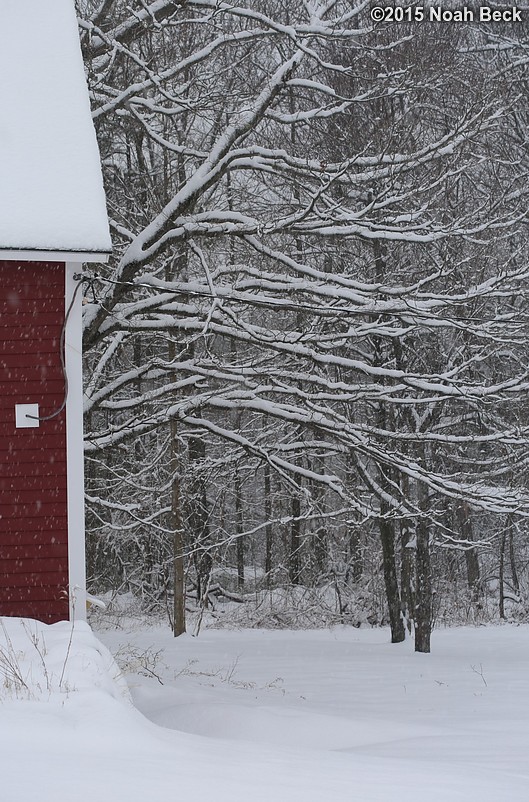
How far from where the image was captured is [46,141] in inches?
309

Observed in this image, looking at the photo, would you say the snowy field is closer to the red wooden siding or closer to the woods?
the red wooden siding

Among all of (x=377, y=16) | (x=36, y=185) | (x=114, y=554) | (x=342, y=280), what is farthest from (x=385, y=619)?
(x=36, y=185)

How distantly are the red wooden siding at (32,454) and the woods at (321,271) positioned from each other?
0.54m

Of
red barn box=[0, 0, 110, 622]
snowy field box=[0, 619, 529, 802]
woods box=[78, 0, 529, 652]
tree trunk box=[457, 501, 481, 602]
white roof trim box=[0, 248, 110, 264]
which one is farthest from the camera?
tree trunk box=[457, 501, 481, 602]

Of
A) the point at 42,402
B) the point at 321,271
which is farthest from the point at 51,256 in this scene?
the point at 321,271

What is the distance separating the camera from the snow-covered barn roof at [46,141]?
6.90 meters

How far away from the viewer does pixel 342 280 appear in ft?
32.1

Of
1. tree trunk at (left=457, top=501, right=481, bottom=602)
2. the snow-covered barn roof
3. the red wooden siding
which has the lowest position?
tree trunk at (left=457, top=501, right=481, bottom=602)

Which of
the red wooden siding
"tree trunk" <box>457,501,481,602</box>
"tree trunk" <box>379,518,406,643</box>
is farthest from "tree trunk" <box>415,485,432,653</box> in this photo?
the red wooden siding

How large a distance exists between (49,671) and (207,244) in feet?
28.1

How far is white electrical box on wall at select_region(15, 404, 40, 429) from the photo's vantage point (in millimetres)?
7172

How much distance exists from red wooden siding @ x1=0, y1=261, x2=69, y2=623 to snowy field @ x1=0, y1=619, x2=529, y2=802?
585 mm

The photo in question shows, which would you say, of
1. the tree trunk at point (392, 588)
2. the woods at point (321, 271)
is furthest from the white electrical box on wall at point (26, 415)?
the tree trunk at point (392, 588)

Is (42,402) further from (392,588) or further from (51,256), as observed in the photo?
(392,588)
